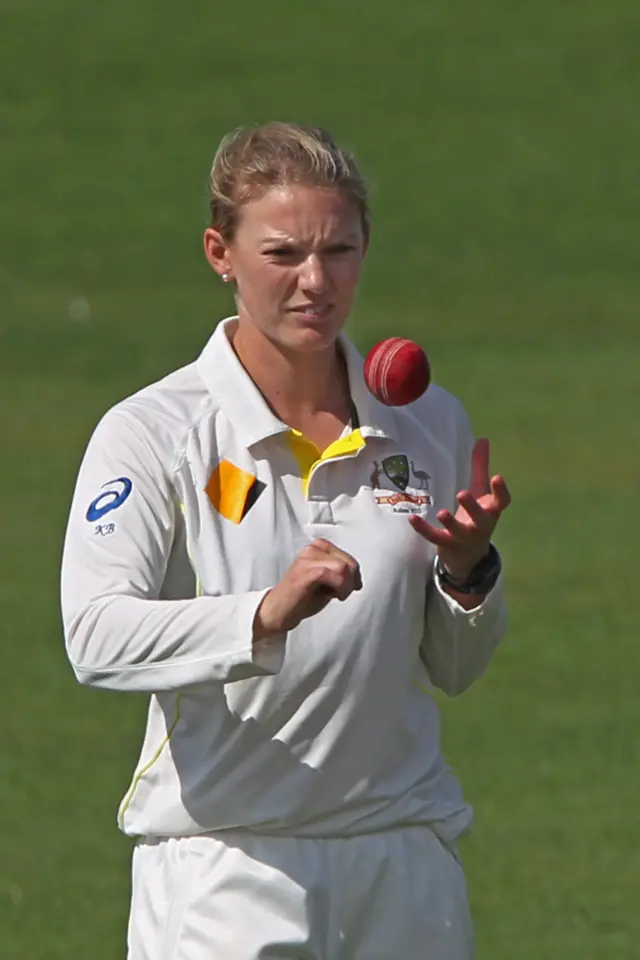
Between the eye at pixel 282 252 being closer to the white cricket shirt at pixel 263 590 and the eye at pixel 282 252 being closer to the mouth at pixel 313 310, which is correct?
the mouth at pixel 313 310

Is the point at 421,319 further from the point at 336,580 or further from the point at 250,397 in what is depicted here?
the point at 336,580

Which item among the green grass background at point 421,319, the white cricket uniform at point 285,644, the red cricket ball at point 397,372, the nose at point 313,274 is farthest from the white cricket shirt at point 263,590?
the green grass background at point 421,319

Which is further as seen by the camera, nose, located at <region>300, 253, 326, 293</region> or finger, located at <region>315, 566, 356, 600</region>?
nose, located at <region>300, 253, 326, 293</region>

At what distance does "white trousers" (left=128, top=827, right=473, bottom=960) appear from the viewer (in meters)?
3.76

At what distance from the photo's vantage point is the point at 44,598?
11.2 meters

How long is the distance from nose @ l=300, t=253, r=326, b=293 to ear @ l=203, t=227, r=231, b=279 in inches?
8.8

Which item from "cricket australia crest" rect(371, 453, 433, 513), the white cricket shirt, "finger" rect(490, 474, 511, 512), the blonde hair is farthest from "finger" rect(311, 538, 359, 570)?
the blonde hair

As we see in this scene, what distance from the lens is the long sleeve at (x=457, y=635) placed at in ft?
12.6

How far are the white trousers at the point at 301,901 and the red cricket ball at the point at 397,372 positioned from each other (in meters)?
0.76

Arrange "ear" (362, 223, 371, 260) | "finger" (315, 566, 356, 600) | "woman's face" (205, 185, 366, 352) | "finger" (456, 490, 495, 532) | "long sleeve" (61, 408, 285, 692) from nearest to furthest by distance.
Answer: "finger" (315, 566, 356, 600) → "long sleeve" (61, 408, 285, 692) → "finger" (456, 490, 495, 532) → "woman's face" (205, 185, 366, 352) → "ear" (362, 223, 371, 260)

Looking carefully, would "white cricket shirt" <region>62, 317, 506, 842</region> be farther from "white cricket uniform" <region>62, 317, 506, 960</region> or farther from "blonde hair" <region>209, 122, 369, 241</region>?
"blonde hair" <region>209, 122, 369, 241</region>

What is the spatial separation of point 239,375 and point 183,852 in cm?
84

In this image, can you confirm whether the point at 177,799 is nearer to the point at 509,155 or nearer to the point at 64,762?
the point at 64,762

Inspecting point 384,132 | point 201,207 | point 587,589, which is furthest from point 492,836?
point 384,132
